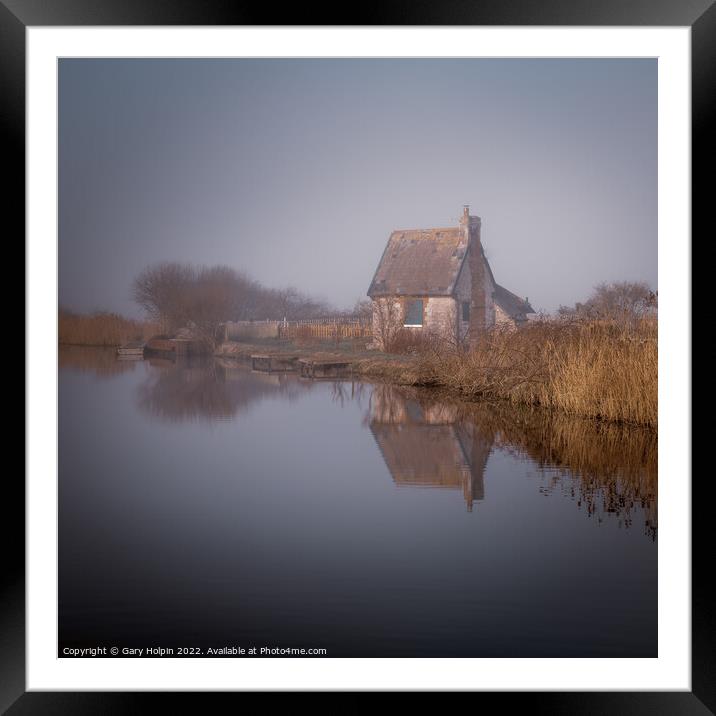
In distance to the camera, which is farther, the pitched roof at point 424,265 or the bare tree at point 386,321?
the pitched roof at point 424,265

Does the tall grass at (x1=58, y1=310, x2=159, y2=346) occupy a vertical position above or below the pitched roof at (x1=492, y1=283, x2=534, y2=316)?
below

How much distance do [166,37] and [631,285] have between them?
339 inches

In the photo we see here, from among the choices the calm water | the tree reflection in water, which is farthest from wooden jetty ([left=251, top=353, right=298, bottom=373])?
the calm water

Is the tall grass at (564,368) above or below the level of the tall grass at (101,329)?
below

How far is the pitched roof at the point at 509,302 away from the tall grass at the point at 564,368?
29.0 feet

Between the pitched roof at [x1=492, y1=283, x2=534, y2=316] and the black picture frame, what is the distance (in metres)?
19.0

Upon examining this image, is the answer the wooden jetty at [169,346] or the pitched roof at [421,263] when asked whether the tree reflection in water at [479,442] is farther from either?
the wooden jetty at [169,346]

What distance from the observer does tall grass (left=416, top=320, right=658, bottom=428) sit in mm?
9164

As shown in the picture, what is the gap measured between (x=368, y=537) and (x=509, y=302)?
1866 centimetres

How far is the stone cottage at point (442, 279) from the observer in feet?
71.6

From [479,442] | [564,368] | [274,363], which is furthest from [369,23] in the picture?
[274,363]

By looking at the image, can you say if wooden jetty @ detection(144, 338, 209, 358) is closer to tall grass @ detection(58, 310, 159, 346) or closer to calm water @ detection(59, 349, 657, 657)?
tall grass @ detection(58, 310, 159, 346)

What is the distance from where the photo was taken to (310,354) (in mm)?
21484

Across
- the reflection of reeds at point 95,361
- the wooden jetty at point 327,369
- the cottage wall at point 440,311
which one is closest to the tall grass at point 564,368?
the wooden jetty at point 327,369
